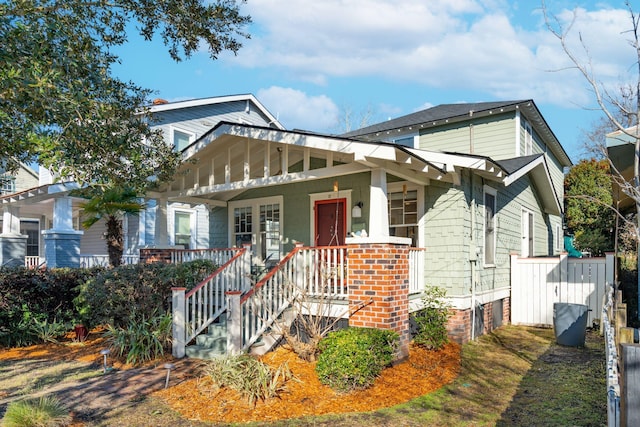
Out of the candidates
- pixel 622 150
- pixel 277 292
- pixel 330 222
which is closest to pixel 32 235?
pixel 330 222

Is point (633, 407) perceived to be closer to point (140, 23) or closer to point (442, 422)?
point (442, 422)

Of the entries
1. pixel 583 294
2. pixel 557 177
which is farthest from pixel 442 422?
pixel 557 177

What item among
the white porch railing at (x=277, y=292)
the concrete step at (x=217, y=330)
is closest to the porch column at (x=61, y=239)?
the concrete step at (x=217, y=330)

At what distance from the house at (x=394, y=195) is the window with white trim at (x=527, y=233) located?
0.07 meters

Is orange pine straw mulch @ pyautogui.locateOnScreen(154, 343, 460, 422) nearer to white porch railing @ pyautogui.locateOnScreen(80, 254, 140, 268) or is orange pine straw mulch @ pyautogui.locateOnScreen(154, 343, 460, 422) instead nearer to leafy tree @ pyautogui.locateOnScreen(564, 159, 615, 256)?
white porch railing @ pyautogui.locateOnScreen(80, 254, 140, 268)

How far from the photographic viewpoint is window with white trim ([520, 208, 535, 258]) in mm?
13391

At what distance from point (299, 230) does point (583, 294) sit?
6703mm

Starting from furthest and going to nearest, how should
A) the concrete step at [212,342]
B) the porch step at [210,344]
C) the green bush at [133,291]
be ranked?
1. the green bush at [133,291]
2. the concrete step at [212,342]
3. the porch step at [210,344]

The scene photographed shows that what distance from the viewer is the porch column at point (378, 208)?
7.09 metres

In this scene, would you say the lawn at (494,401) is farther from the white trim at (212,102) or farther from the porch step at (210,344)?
the white trim at (212,102)

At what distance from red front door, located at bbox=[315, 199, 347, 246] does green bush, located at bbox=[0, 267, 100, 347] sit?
5.36 m

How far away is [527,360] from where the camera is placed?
314 inches

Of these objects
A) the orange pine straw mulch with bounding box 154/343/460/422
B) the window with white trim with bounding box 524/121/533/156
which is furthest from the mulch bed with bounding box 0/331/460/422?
the window with white trim with bounding box 524/121/533/156

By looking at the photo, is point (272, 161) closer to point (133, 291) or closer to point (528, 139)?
point (133, 291)
